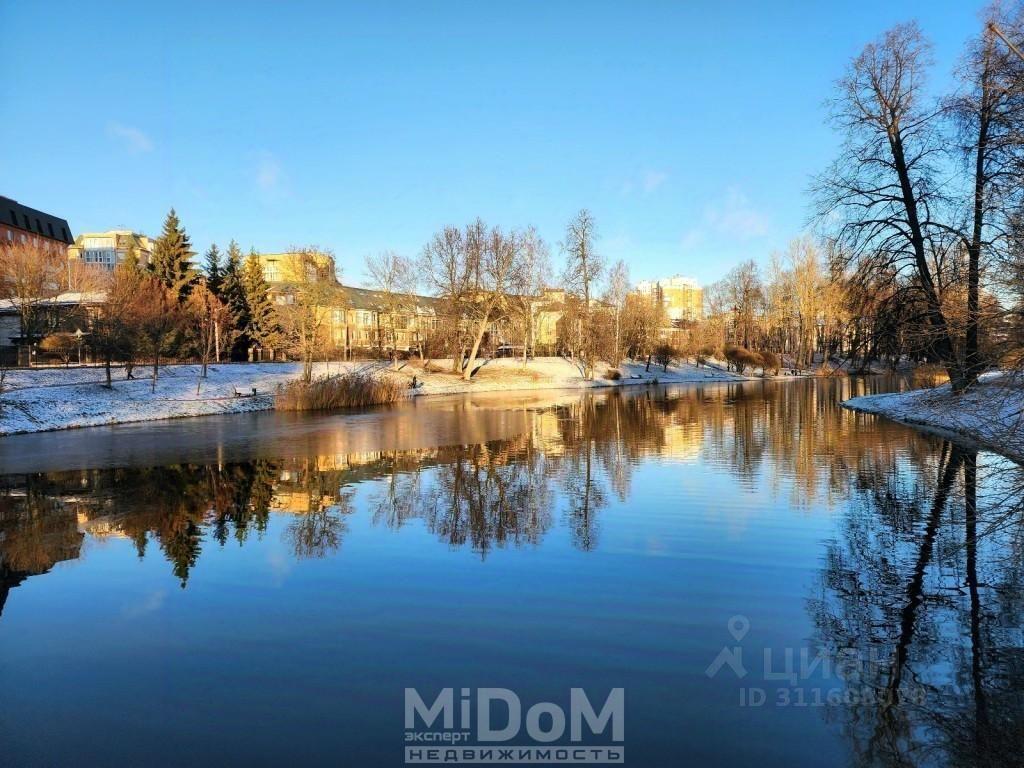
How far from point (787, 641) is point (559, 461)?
408 inches

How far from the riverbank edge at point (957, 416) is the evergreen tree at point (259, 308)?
4245 centimetres

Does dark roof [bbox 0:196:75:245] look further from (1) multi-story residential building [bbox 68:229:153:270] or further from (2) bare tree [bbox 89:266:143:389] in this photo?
(2) bare tree [bbox 89:266:143:389]

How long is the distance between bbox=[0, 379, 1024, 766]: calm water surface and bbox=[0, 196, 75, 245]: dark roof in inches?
3417

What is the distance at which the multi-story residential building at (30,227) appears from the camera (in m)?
80.0

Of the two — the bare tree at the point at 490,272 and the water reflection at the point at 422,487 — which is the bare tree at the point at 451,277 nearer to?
the bare tree at the point at 490,272

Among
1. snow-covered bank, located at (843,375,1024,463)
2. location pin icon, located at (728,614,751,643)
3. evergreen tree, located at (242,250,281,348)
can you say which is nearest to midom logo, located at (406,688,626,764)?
location pin icon, located at (728,614,751,643)

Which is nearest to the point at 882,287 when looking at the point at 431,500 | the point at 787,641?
the point at 431,500

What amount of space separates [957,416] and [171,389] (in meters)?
33.8

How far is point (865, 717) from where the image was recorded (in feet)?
14.9

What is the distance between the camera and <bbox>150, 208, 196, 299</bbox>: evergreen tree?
47812 millimetres

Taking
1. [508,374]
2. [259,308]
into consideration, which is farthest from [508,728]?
[259,308]

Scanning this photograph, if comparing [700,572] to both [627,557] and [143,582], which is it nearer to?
[627,557]

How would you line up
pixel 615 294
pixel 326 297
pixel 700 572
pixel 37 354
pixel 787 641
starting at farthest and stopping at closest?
pixel 615 294 < pixel 326 297 < pixel 37 354 < pixel 700 572 < pixel 787 641

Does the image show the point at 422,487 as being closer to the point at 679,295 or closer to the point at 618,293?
the point at 618,293
